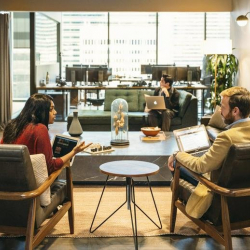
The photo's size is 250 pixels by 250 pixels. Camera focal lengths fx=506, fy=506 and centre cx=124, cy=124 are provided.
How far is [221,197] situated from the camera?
3.28 metres

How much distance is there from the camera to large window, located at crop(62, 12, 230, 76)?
13555mm

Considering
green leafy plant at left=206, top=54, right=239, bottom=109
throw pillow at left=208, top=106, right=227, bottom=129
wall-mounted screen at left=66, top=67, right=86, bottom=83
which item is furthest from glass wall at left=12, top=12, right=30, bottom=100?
throw pillow at left=208, top=106, right=227, bottom=129

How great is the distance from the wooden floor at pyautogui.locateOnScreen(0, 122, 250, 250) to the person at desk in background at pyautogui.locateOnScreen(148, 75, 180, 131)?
13.7ft

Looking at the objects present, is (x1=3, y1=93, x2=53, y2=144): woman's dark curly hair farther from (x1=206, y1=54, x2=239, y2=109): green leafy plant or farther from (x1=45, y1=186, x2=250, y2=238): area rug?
(x1=206, y1=54, x2=239, y2=109): green leafy plant

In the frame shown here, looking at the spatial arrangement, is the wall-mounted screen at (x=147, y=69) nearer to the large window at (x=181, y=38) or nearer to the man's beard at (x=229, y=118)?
the large window at (x=181, y=38)

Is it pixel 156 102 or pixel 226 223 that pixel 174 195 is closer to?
pixel 226 223

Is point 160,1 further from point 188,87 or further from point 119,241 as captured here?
point 119,241

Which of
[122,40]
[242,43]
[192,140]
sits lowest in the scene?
[192,140]

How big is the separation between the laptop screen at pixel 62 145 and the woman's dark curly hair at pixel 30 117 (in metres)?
0.40

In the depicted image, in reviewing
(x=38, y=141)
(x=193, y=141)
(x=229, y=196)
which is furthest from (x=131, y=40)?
(x=229, y=196)

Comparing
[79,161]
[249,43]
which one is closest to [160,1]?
[249,43]

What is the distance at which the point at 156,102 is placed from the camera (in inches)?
313

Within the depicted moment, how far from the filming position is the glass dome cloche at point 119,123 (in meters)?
5.84

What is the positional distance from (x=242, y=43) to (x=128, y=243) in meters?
6.17
